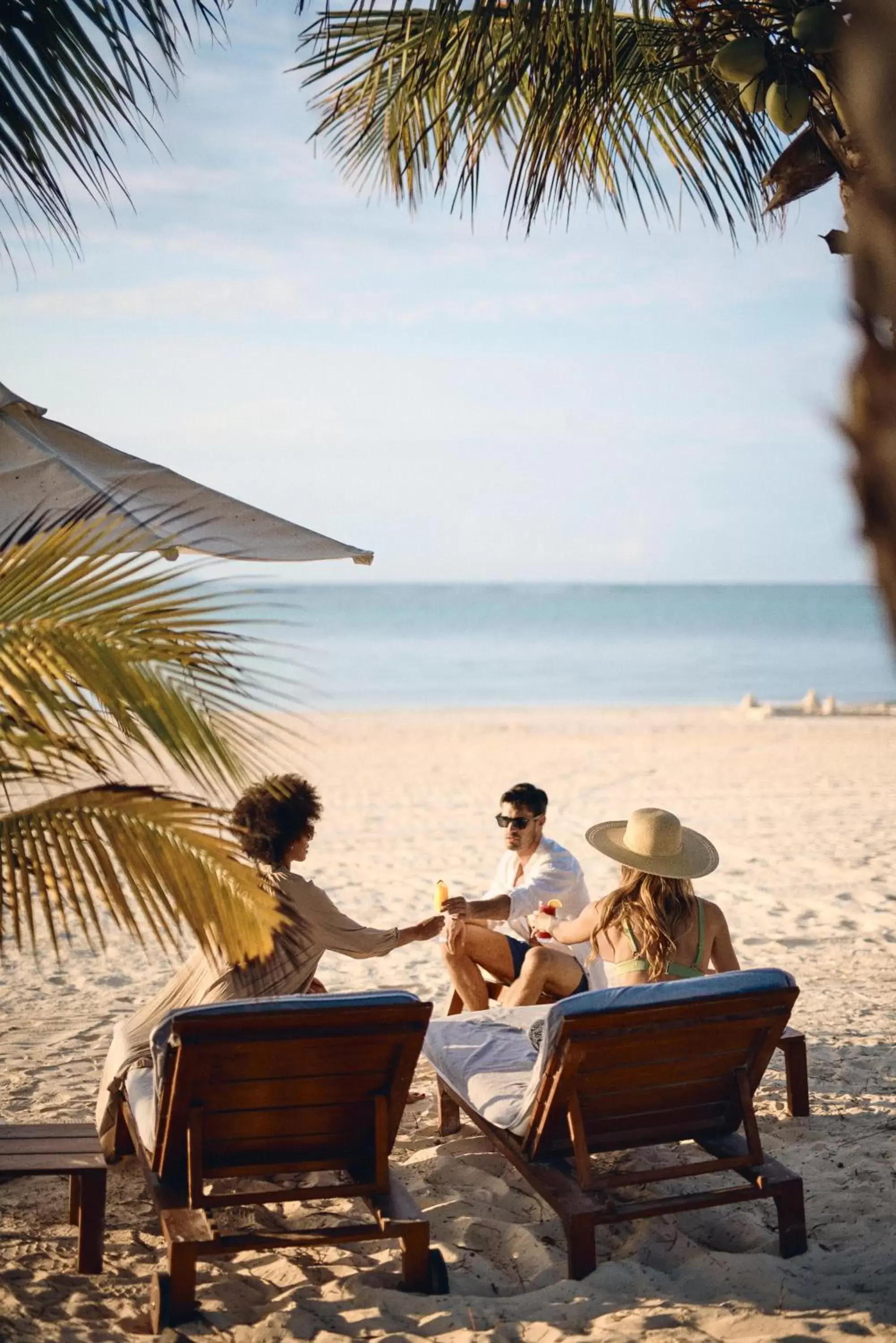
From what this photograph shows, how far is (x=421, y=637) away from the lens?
5600 cm

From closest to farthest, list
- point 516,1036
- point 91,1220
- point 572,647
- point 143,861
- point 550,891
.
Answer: point 143,861
point 91,1220
point 516,1036
point 550,891
point 572,647

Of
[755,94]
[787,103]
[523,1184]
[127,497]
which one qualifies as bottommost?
[523,1184]

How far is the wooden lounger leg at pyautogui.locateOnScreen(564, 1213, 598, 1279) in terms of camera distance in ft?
10.3

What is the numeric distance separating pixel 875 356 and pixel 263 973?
10.4 ft

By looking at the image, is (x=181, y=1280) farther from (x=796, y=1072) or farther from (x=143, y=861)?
(x=796, y=1072)

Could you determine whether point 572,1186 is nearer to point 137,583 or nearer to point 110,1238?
point 110,1238

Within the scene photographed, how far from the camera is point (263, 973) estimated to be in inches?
150

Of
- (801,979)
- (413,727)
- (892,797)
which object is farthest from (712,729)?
(801,979)

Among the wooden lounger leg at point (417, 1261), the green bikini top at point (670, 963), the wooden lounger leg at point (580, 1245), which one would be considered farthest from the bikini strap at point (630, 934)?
the wooden lounger leg at point (417, 1261)

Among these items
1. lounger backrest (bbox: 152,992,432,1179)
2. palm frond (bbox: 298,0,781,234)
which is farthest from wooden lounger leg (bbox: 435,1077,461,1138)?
palm frond (bbox: 298,0,781,234)

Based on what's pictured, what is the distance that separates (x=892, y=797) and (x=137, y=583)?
10.9m

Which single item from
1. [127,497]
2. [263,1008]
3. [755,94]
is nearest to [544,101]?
[755,94]

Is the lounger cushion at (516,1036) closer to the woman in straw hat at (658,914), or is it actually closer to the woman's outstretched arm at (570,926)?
the woman's outstretched arm at (570,926)

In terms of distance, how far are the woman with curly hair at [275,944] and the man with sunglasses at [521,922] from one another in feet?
2.52
